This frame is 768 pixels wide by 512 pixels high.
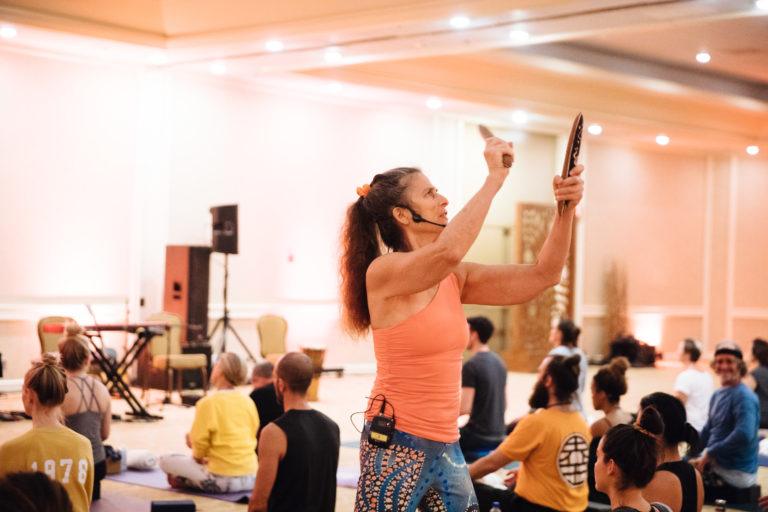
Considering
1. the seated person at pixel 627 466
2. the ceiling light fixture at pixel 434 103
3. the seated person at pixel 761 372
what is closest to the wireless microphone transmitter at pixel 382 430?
the seated person at pixel 627 466

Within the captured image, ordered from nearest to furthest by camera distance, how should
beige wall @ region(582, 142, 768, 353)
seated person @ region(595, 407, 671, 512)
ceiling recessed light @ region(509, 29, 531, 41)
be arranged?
1. seated person @ region(595, 407, 671, 512)
2. ceiling recessed light @ region(509, 29, 531, 41)
3. beige wall @ region(582, 142, 768, 353)

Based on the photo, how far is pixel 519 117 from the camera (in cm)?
1448

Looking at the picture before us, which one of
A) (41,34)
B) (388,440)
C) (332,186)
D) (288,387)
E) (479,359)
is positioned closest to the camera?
(388,440)

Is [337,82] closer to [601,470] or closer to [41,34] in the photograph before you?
[41,34]

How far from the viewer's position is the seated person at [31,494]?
1478 mm

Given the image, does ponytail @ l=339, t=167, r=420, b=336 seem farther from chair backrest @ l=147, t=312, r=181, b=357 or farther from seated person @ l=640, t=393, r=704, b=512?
chair backrest @ l=147, t=312, r=181, b=357

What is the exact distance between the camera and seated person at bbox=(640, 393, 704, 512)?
3771 mm

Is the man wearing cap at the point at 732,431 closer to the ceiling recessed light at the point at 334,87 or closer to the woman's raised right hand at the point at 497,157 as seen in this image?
the woman's raised right hand at the point at 497,157

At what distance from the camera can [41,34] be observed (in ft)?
33.3

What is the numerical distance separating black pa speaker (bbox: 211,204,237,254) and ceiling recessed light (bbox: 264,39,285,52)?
1.75m

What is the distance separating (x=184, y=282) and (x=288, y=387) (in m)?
7.32

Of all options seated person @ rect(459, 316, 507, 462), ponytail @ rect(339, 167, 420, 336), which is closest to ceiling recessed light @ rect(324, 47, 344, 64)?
seated person @ rect(459, 316, 507, 462)

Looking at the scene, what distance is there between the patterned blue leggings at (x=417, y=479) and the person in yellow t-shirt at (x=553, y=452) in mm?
2261

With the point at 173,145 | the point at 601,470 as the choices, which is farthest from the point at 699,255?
the point at 601,470
